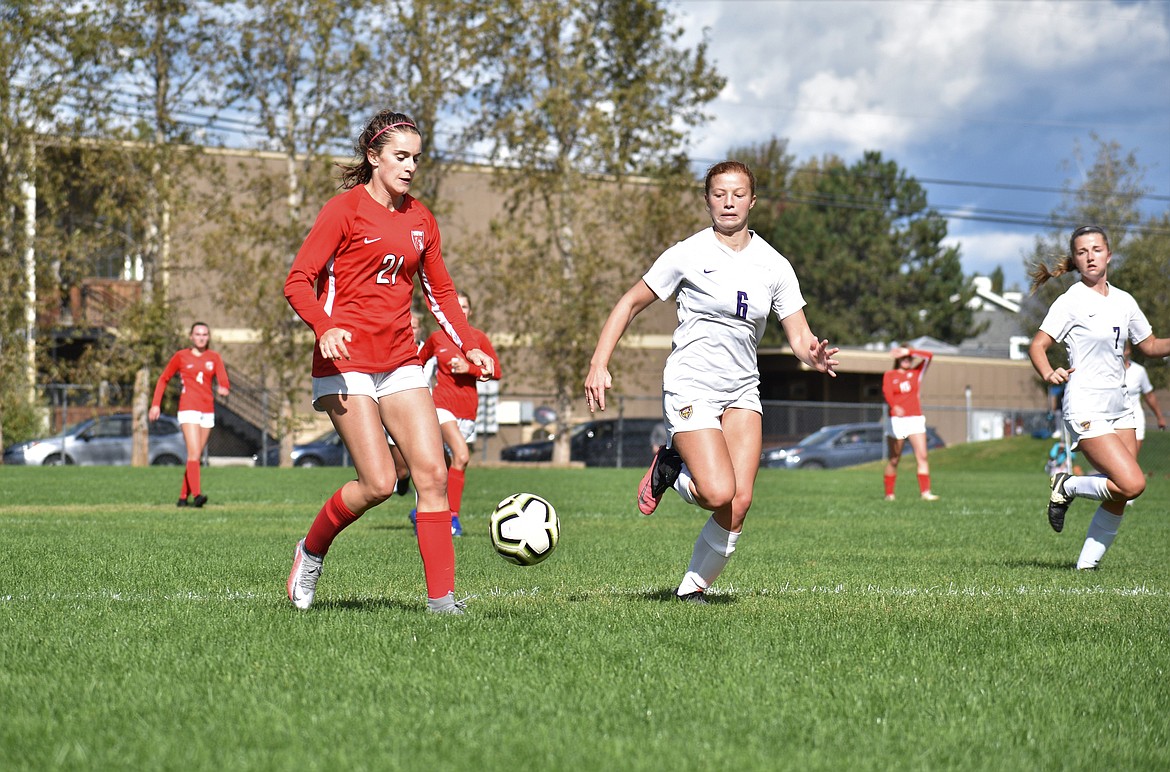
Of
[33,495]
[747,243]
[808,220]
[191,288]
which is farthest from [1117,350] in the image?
[808,220]

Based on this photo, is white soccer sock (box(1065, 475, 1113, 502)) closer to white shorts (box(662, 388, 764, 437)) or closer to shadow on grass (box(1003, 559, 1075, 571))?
shadow on grass (box(1003, 559, 1075, 571))

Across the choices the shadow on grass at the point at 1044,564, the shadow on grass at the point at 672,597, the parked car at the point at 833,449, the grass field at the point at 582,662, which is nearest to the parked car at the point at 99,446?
the parked car at the point at 833,449

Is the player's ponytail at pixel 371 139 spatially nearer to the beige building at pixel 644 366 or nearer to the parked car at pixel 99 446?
the parked car at pixel 99 446

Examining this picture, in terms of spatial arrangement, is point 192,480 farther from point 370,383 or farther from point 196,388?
point 370,383

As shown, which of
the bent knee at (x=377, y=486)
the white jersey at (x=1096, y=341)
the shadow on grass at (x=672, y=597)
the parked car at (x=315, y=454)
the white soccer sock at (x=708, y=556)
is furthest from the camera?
the parked car at (x=315, y=454)

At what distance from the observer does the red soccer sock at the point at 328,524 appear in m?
6.17

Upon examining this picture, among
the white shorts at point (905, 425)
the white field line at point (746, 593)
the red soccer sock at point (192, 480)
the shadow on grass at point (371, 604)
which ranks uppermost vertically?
the white shorts at point (905, 425)

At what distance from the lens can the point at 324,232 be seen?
5.88 metres

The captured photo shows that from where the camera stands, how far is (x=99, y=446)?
33.6 m

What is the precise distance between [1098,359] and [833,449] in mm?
27789

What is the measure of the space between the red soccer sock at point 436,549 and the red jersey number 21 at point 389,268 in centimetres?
105

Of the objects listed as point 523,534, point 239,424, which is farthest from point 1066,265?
point 239,424

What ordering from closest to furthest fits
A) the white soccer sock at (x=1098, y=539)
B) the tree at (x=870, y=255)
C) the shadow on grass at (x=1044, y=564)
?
the white soccer sock at (x=1098, y=539) → the shadow on grass at (x=1044, y=564) → the tree at (x=870, y=255)

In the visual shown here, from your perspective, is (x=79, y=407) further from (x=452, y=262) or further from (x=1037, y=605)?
(x=1037, y=605)
